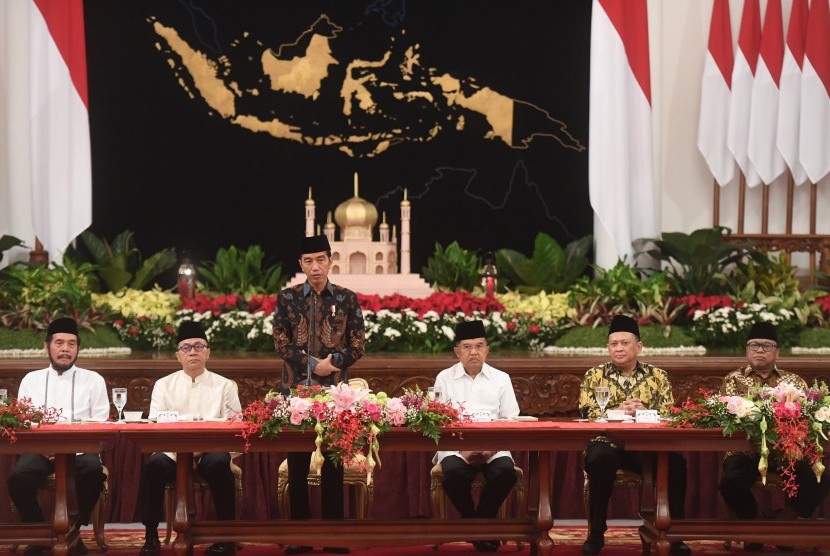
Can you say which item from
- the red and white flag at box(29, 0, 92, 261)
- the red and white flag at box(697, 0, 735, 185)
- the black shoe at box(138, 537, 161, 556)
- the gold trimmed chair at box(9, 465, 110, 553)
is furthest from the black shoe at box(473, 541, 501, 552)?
the red and white flag at box(697, 0, 735, 185)

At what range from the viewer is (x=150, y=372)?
7.84m

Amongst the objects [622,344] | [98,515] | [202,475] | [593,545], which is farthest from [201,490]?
[622,344]

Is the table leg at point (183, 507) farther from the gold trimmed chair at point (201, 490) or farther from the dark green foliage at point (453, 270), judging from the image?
the dark green foliage at point (453, 270)

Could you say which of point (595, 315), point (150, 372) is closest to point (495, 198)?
point (595, 315)

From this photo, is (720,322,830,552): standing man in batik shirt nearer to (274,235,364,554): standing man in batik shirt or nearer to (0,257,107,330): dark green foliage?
(274,235,364,554): standing man in batik shirt

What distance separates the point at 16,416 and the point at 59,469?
0.44m

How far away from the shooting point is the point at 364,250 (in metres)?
A: 10.5

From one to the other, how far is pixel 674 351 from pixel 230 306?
3647 millimetres

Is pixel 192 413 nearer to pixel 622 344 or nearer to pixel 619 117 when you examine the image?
pixel 622 344

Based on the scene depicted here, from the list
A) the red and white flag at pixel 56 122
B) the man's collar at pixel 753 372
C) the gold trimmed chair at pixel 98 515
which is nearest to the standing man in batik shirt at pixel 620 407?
the man's collar at pixel 753 372

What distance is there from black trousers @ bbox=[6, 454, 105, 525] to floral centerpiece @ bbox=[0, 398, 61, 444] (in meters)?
0.70

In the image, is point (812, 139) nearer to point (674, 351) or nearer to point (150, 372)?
point (674, 351)

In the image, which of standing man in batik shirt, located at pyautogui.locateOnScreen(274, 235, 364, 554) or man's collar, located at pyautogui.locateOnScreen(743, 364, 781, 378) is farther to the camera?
man's collar, located at pyautogui.locateOnScreen(743, 364, 781, 378)

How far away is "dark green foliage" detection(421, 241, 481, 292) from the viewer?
10383mm
